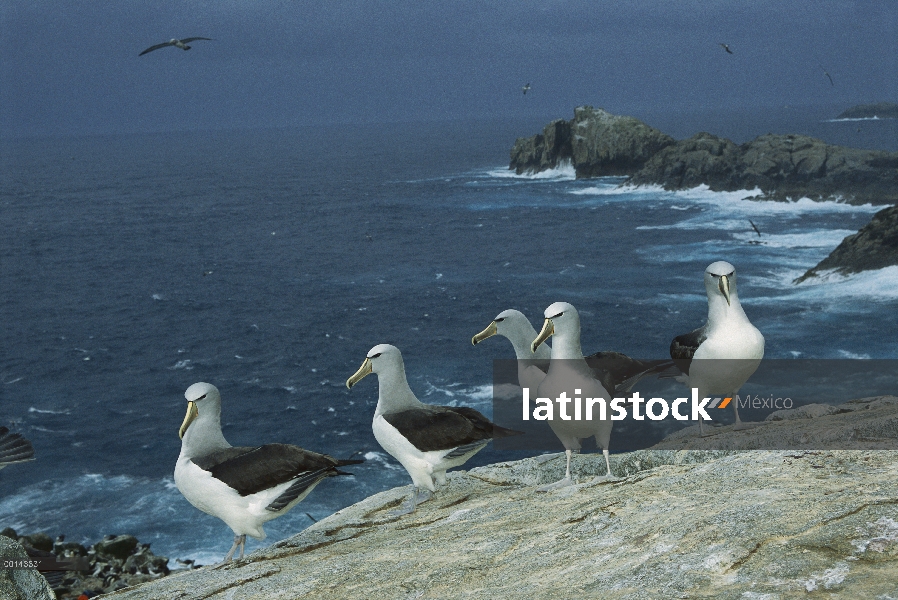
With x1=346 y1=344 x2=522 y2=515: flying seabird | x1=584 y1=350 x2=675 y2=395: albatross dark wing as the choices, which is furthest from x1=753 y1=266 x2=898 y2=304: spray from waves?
x1=346 y1=344 x2=522 y2=515: flying seabird

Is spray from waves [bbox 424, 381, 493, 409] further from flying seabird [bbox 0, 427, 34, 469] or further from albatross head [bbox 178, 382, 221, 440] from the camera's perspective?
flying seabird [bbox 0, 427, 34, 469]

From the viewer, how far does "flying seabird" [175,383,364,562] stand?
10.2 m

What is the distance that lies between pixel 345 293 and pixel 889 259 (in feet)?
141

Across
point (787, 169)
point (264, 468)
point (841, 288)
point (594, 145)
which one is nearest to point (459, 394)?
point (841, 288)

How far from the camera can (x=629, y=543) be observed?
716cm

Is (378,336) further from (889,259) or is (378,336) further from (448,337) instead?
(889,259)

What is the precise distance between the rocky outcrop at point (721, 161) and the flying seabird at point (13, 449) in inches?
4294

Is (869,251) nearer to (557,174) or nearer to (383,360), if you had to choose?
(383,360)

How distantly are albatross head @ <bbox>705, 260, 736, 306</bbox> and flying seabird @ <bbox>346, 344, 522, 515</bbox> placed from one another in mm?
3360

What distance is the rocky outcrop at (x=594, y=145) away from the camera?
13600 centimetres

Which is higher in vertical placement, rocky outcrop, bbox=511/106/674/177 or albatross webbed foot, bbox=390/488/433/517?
rocky outcrop, bbox=511/106/674/177

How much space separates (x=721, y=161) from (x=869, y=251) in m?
52.3

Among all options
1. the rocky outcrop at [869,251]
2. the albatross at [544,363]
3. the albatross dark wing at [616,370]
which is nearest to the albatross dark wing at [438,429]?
the albatross at [544,363]

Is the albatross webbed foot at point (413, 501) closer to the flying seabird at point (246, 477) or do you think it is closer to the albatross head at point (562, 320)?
the flying seabird at point (246, 477)
